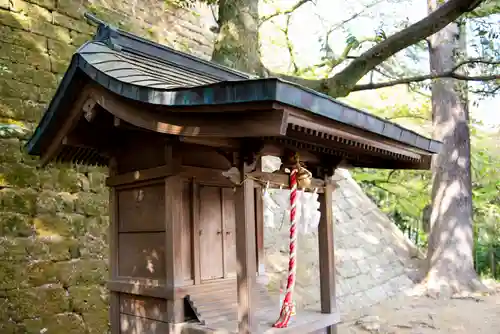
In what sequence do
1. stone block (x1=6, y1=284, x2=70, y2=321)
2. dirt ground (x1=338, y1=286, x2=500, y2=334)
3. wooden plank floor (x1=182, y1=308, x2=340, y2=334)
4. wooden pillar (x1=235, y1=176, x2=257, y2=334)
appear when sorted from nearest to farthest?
1. wooden pillar (x1=235, y1=176, x2=257, y2=334)
2. wooden plank floor (x1=182, y1=308, x2=340, y2=334)
3. stone block (x1=6, y1=284, x2=70, y2=321)
4. dirt ground (x1=338, y1=286, x2=500, y2=334)

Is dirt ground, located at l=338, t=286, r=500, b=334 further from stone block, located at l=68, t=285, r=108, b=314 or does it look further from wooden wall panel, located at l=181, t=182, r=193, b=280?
wooden wall panel, located at l=181, t=182, r=193, b=280

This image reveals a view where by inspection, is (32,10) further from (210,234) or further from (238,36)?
(210,234)

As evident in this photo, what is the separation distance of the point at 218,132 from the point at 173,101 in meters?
0.31

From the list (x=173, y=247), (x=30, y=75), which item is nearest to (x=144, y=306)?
(x=173, y=247)

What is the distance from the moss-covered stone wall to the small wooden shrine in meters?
1.71

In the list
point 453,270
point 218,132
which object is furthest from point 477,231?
point 218,132

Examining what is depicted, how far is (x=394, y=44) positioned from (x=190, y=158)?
10.9 feet

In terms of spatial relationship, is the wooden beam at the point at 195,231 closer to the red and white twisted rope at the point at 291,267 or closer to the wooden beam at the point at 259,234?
the red and white twisted rope at the point at 291,267

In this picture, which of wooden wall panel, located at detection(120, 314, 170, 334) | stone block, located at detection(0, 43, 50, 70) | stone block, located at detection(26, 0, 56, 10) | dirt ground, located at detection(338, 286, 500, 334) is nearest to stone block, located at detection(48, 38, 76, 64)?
stone block, located at detection(0, 43, 50, 70)

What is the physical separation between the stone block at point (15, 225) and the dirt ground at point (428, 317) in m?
4.34

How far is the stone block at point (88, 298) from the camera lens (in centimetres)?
571

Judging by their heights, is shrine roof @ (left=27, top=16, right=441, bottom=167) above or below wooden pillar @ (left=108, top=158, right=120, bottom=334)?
above

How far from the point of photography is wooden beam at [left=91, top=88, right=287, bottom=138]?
7.79 feet

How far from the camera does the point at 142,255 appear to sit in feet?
11.8
